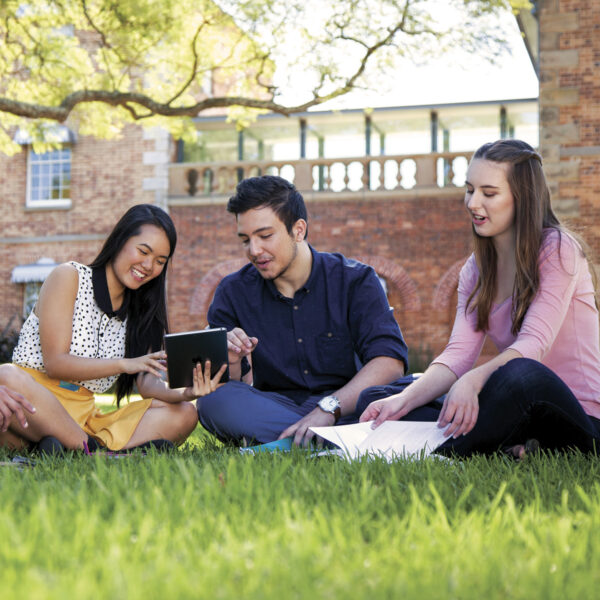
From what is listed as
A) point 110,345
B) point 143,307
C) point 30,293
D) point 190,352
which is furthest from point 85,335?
point 30,293

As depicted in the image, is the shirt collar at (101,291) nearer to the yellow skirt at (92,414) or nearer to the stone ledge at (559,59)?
the yellow skirt at (92,414)

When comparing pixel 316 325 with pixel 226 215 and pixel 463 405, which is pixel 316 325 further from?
pixel 226 215

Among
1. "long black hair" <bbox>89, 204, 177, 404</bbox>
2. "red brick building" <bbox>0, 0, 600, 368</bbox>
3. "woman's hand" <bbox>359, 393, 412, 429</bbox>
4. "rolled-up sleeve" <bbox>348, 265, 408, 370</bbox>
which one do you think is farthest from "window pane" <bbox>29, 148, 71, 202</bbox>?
"woman's hand" <bbox>359, 393, 412, 429</bbox>

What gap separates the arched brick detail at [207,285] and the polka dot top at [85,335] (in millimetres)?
13636

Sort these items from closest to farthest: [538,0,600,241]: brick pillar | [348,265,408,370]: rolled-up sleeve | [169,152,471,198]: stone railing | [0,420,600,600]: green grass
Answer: [0,420,600,600]: green grass < [348,265,408,370]: rolled-up sleeve < [538,0,600,241]: brick pillar < [169,152,471,198]: stone railing

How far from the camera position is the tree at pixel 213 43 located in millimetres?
13070

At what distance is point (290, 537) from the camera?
5.94 feet

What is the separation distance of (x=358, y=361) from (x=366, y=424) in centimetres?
108

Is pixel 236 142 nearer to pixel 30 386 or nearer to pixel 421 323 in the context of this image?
pixel 421 323

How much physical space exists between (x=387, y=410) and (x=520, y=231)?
98 centimetres

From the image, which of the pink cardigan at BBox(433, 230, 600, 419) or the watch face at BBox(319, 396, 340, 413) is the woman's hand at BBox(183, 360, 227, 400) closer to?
the watch face at BBox(319, 396, 340, 413)

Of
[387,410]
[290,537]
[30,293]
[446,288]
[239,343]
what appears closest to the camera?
[290,537]

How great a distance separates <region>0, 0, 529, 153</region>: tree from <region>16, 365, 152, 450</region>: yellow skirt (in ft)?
29.2

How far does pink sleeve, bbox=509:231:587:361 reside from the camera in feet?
11.1
